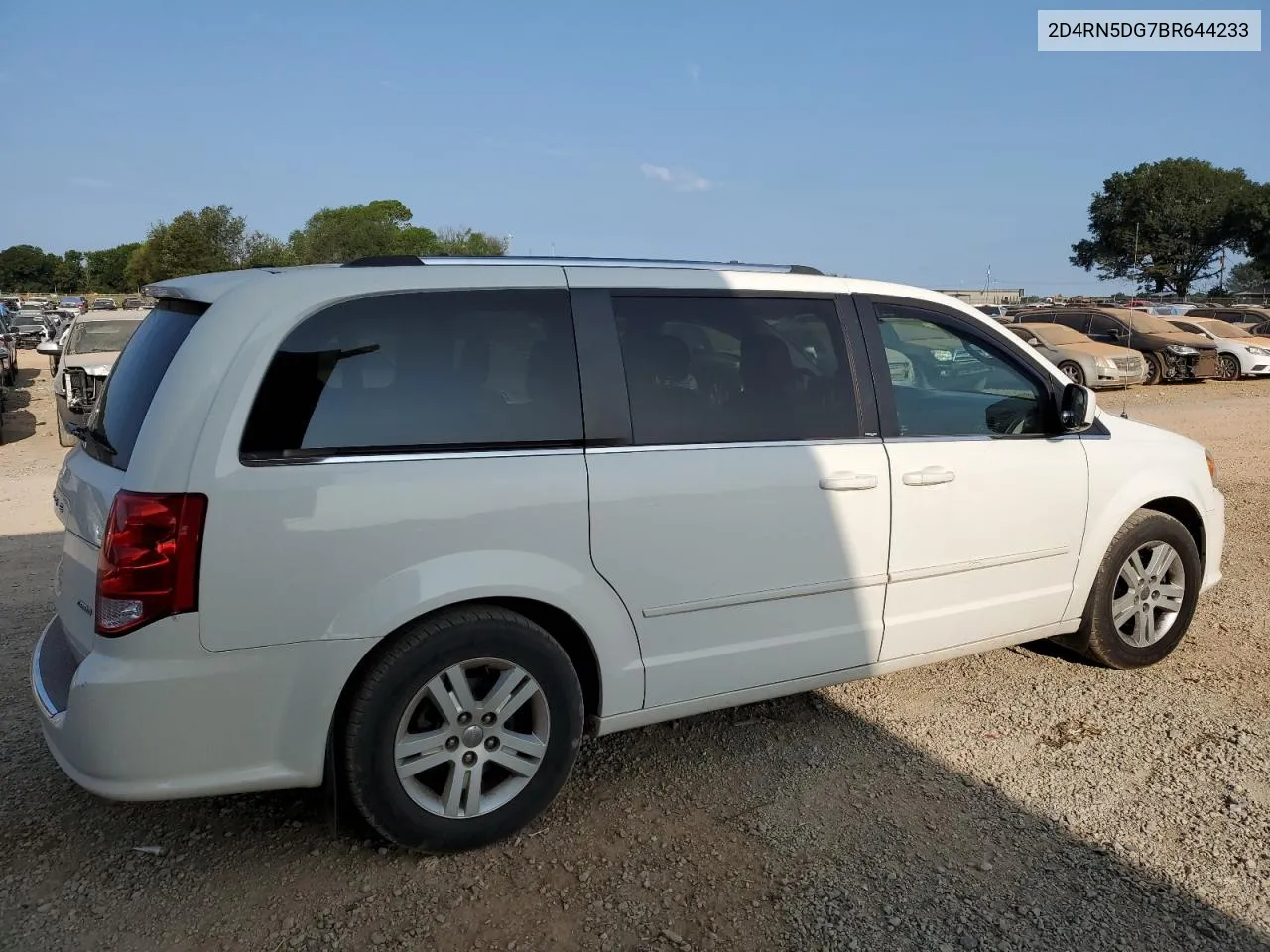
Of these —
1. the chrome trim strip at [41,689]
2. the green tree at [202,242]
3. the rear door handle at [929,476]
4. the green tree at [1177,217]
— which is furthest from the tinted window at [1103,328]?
the green tree at [1177,217]

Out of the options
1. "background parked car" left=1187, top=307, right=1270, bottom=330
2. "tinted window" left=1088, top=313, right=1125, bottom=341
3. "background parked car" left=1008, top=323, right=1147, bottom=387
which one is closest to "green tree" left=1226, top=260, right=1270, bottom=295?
"background parked car" left=1187, top=307, right=1270, bottom=330

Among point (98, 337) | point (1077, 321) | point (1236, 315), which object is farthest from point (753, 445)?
point (1236, 315)

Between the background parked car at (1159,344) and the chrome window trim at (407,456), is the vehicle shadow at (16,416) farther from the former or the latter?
the background parked car at (1159,344)

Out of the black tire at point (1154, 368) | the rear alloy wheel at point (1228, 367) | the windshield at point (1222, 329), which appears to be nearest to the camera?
the black tire at point (1154, 368)

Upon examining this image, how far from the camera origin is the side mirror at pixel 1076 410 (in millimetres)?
4082

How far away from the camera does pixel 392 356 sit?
296 centimetres

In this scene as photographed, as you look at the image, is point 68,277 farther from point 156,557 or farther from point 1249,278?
point 156,557

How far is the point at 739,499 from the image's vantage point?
3354mm

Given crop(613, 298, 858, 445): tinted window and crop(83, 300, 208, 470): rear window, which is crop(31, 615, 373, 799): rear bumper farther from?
crop(613, 298, 858, 445): tinted window

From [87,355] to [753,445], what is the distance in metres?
12.4

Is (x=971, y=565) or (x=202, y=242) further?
(x=202, y=242)

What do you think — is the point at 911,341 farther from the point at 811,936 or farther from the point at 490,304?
the point at 811,936

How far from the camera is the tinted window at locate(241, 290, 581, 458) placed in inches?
110

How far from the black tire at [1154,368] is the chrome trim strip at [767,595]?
66.9ft
